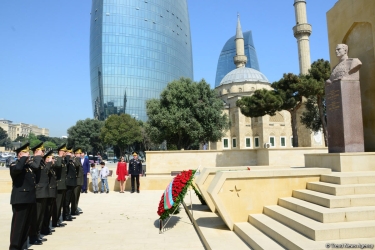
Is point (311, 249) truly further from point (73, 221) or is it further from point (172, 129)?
point (172, 129)

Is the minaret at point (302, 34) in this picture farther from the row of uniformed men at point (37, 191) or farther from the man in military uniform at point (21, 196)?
the man in military uniform at point (21, 196)

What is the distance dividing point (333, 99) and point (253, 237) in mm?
4524

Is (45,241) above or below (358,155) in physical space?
below

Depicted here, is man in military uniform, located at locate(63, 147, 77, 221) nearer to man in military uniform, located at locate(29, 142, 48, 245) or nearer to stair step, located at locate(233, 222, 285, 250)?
man in military uniform, located at locate(29, 142, 48, 245)

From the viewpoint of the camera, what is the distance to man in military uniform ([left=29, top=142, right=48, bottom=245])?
560cm

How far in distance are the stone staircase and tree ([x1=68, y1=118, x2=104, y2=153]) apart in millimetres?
51235

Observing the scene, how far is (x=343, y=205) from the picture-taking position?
4.89 m

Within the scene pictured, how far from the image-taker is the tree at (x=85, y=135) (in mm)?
53438

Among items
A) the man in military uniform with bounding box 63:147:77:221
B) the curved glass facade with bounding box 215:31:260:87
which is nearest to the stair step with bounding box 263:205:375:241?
the man in military uniform with bounding box 63:147:77:221

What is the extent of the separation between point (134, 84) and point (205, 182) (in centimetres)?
7172

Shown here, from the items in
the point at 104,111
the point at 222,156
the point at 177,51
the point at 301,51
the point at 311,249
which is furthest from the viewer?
the point at 177,51

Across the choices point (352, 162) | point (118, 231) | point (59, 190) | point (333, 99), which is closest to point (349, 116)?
point (333, 99)

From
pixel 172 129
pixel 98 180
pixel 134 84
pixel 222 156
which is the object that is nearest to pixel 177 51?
pixel 134 84

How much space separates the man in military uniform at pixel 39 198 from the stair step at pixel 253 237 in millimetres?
3876
